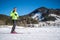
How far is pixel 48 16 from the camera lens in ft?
150

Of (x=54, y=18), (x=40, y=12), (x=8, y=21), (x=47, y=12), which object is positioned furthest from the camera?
(x=40, y=12)

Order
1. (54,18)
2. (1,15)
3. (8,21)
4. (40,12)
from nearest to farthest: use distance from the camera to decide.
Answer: (8,21) → (1,15) → (54,18) → (40,12)

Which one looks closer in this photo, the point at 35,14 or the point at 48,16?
the point at 48,16

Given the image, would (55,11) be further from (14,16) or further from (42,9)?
(14,16)

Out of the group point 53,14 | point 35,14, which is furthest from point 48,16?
point 35,14

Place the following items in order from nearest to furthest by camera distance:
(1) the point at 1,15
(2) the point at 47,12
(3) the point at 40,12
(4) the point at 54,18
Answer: (1) the point at 1,15
(4) the point at 54,18
(2) the point at 47,12
(3) the point at 40,12

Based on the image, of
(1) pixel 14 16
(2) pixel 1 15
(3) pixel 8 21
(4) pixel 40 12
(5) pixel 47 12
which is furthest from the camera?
(4) pixel 40 12

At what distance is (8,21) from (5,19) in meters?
1.23

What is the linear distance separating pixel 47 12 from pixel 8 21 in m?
19.4

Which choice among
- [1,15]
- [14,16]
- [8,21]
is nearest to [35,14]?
[1,15]

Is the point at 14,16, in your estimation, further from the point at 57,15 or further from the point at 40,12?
the point at 40,12

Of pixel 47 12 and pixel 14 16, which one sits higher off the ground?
pixel 47 12

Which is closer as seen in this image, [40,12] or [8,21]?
[8,21]

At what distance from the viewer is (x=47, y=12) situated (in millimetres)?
46844
